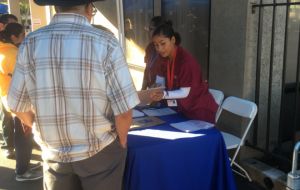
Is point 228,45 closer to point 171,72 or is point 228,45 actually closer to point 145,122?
point 171,72

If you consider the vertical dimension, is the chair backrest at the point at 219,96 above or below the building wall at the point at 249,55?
below

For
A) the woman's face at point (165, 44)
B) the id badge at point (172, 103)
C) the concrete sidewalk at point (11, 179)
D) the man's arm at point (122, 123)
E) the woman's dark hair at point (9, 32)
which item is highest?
the woman's dark hair at point (9, 32)

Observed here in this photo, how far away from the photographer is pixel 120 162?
188 cm

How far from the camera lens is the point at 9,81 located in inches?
139

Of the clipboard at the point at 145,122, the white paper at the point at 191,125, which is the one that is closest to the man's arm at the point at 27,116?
the clipboard at the point at 145,122

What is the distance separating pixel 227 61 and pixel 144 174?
5.96ft

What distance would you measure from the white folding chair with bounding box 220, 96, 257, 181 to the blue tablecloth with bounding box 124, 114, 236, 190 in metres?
0.68

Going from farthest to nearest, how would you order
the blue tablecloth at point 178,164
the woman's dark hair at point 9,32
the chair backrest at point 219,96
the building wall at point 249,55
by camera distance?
the woman's dark hair at point 9,32 < the chair backrest at point 219,96 < the building wall at point 249,55 < the blue tablecloth at point 178,164

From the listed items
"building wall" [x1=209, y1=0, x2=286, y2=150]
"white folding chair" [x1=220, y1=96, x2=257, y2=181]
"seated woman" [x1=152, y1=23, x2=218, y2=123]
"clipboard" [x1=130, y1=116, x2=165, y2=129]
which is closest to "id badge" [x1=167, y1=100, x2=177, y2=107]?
"seated woman" [x1=152, y1=23, x2=218, y2=123]

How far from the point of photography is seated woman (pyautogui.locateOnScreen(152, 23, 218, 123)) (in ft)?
8.84

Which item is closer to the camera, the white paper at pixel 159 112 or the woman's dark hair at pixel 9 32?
the white paper at pixel 159 112

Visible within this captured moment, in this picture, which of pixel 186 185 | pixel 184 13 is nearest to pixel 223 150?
pixel 186 185

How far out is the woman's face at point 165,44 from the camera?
277 cm

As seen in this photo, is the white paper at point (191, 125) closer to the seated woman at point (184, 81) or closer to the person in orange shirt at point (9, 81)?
the seated woman at point (184, 81)
